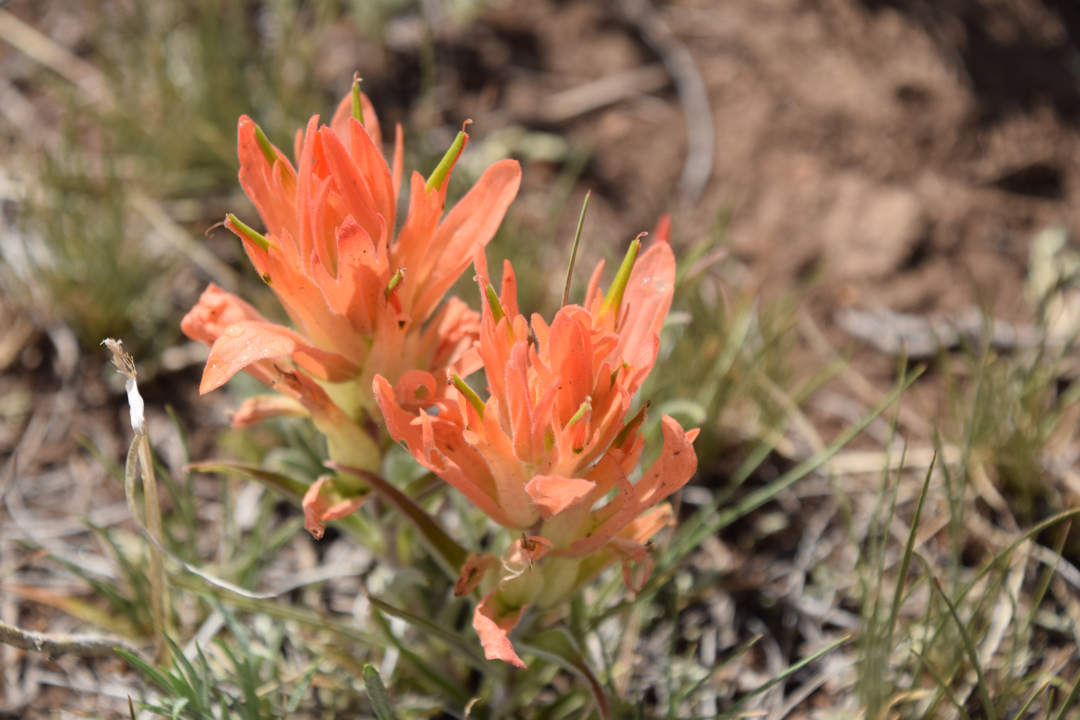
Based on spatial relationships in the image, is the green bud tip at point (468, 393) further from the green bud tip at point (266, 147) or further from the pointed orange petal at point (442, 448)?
the green bud tip at point (266, 147)

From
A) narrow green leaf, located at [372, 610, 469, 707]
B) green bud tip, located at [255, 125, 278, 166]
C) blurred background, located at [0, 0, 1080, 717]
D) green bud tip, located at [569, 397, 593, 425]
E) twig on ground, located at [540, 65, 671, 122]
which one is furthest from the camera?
twig on ground, located at [540, 65, 671, 122]

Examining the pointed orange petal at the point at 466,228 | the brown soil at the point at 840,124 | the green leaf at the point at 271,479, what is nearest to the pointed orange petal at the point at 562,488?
the pointed orange petal at the point at 466,228

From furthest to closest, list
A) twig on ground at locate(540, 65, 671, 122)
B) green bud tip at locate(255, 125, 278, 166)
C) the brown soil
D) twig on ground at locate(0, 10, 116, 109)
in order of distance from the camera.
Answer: twig on ground at locate(540, 65, 671, 122), twig on ground at locate(0, 10, 116, 109), the brown soil, green bud tip at locate(255, 125, 278, 166)

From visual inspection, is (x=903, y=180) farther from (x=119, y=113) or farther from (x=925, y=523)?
(x=119, y=113)

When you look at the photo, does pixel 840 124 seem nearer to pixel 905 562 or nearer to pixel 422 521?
pixel 905 562

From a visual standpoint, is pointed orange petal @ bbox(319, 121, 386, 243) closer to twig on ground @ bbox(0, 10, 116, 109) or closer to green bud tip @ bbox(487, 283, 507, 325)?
green bud tip @ bbox(487, 283, 507, 325)

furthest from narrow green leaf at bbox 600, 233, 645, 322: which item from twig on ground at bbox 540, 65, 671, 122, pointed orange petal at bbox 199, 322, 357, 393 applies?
twig on ground at bbox 540, 65, 671, 122

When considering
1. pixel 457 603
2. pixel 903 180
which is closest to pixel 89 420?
pixel 457 603

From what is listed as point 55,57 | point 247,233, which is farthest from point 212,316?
point 55,57

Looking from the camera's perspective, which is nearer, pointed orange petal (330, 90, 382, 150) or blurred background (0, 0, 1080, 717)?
pointed orange petal (330, 90, 382, 150)
